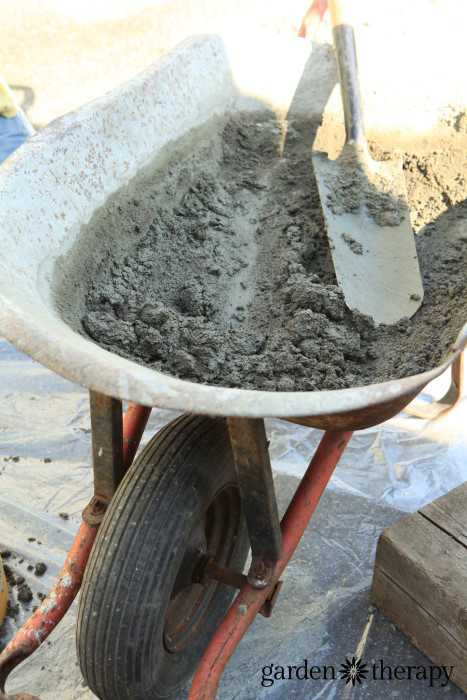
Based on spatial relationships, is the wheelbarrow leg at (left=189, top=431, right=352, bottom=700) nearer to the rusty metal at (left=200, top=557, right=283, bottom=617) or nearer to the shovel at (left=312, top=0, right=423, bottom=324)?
the rusty metal at (left=200, top=557, right=283, bottom=617)

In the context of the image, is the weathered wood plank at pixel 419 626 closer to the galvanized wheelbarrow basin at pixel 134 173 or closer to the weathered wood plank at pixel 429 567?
the weathered wood plank at pixel 429 567

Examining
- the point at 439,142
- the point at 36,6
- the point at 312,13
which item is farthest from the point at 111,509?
A: the point at 36,6

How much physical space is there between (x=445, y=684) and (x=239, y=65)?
180cm

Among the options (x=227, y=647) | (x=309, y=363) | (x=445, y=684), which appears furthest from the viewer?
(x=445, y=684)

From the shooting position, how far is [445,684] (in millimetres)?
1415

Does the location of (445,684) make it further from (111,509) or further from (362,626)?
(111,509)

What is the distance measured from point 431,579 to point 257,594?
1.48 feet

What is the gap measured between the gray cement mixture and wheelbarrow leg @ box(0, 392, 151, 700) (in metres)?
0.13

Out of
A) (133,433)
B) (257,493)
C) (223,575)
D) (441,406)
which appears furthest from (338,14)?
(223,575)

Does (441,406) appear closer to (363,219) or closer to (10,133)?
(363,219)

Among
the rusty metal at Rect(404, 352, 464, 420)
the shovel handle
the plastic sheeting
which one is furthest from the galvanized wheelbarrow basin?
the rusty metal at Rect(404, 352, 464, 420)

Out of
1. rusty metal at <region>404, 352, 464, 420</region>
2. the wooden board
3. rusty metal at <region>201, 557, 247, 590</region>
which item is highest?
rusty metal at <region>201, 557, 247, 590</region>

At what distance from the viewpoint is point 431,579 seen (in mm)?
1355

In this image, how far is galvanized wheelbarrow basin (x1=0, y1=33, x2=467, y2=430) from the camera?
0.82 meters
